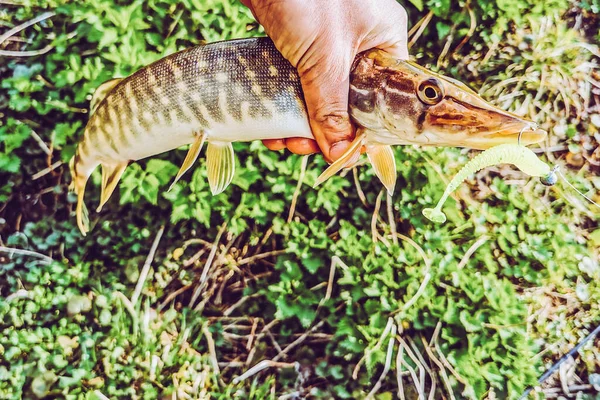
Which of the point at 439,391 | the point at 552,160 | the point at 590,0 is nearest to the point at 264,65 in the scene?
the point at 439,391

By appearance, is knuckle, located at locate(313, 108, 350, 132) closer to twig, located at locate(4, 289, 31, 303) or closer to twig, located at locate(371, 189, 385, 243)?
twig, located at locate(371, 189, 385, 243)

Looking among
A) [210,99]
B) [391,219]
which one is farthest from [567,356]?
[210,99]

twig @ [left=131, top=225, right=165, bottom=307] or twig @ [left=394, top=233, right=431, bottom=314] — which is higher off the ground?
twig @ [left=394, top=233, right=431, bottom=314]

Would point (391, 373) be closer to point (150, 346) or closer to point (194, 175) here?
point (150, 346)

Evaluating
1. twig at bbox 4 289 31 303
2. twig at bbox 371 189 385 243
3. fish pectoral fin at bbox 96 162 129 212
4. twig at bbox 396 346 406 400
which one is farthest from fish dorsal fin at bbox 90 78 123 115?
twig at bbox 396 346 406 400

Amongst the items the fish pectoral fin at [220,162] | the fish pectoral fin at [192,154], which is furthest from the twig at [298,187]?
the fish pectoral fin at [192,154]

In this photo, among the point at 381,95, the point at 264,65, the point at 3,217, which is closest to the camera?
the point at 381,95
